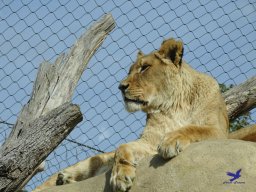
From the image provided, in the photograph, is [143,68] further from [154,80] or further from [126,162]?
[126,162]

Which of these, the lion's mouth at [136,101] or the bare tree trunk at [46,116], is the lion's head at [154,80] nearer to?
the lion's mouth at [136,101]

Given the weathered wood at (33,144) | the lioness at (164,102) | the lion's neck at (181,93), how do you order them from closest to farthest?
the weathered wood at (33,144), the lioness at (164,102), the lion's neck at (181,93)

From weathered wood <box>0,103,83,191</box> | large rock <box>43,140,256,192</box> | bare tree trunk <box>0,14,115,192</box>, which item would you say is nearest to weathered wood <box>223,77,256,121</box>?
bare tree trunk <box>0,14,115,192</box>

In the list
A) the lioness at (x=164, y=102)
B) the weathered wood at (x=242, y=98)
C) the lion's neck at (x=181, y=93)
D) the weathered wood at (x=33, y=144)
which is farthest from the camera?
the weathered wood at (x=242, y=98)

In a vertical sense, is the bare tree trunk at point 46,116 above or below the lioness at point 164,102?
above

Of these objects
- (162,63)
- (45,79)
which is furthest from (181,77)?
(45,79)

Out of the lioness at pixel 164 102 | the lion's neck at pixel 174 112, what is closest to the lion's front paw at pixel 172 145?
the lioness at pixel 164 102

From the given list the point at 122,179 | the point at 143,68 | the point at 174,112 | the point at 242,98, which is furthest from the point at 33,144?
the point at 242,98

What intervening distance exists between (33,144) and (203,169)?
757 mm

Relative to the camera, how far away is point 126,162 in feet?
10.3

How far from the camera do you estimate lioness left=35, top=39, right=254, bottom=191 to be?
356 cm

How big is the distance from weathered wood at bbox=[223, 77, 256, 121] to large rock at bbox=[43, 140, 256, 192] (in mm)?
1358

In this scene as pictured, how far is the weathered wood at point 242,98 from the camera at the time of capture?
4238 millimetres

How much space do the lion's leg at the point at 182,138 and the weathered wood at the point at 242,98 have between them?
0.81 m
